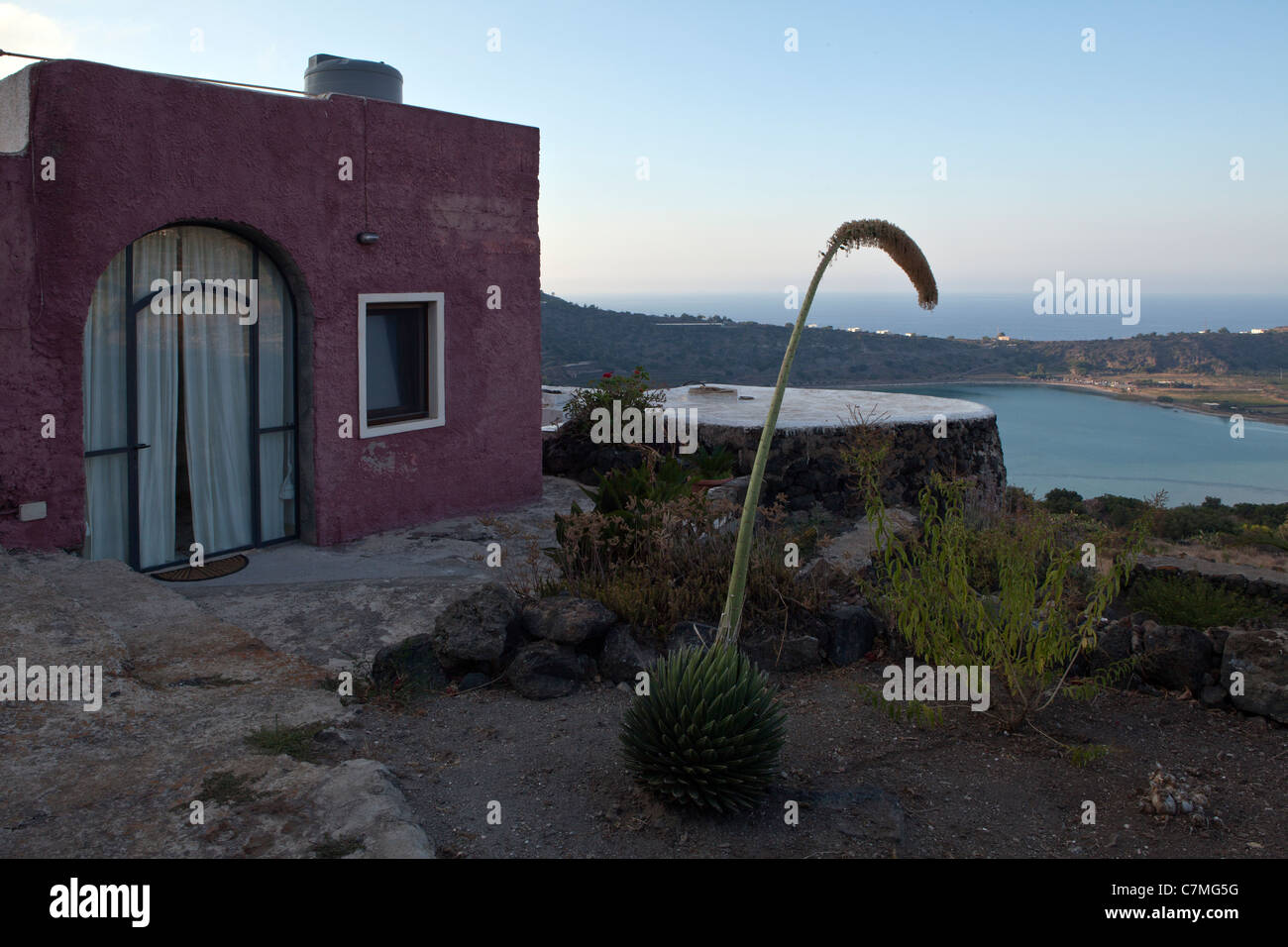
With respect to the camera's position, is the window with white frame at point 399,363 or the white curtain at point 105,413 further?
the window with white frame at point 399,363

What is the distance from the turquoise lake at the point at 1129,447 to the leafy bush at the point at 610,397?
273 inches

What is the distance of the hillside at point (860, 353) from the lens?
76.2 ft

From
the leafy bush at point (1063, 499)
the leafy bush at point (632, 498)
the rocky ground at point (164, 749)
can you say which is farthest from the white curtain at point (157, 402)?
the leafy bush at point (1063, 499)

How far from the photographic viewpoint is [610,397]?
1133 centimetres

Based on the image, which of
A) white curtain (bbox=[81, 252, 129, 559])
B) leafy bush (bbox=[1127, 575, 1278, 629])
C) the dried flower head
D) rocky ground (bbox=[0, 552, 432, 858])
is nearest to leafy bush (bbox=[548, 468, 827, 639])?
rocky ground (bbox=[0, 552, 432, 858])

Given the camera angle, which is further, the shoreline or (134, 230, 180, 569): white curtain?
the shoreline

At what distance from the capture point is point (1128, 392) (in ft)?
79.0

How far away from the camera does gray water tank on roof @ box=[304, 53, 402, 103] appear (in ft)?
28.6

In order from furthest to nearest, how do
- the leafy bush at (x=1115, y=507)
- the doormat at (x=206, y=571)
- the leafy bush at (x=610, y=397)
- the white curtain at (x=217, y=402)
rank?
the leafy bush at (x=1115, y=507), the leafy bush at (x=610, y=397), the white curtain at (x=217, y=402), the doormat at (x=206, y=571)

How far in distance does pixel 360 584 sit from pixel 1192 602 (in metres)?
5.19

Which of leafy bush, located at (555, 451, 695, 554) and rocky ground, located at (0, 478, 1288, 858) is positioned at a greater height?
leafy bush, located at (555, 451, 695, 554)

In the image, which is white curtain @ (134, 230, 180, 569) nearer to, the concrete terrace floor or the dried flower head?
the concrete terrace floor

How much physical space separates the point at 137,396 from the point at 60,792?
4115 millimetres

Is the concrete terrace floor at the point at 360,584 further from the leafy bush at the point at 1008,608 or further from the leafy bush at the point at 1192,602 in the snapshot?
the leafy bush at the point at 1192,602
